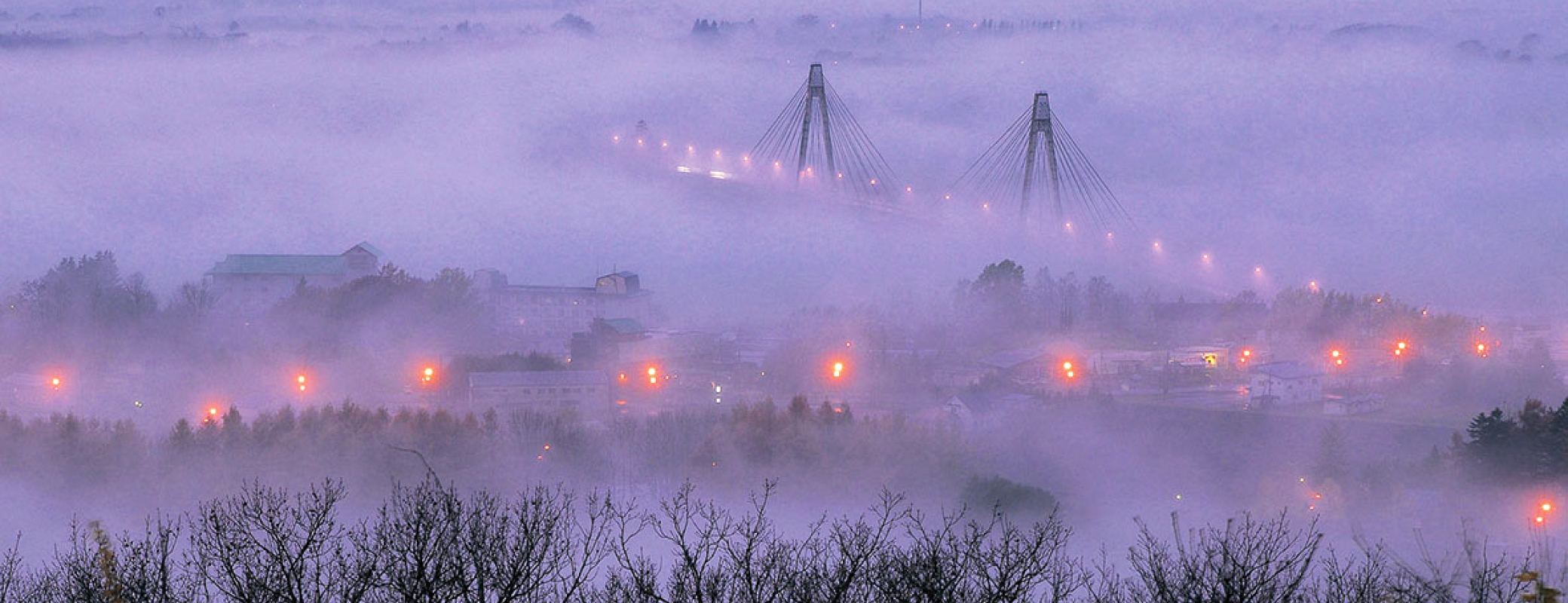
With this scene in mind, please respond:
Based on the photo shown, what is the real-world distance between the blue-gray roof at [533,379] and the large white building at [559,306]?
587 centimetres

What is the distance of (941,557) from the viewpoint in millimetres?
7578

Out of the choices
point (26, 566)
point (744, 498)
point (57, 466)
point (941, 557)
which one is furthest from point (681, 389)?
point (941, 557)

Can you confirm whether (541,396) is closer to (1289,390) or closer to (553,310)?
(553,310)

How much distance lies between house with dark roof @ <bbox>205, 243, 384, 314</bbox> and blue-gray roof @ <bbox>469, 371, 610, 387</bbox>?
9.70m

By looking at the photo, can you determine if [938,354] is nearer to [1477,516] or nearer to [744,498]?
[744,498]

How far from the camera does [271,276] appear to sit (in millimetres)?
28781

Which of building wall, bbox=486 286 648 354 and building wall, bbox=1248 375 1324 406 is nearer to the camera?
building wall, bbox=1248 375 1324 406

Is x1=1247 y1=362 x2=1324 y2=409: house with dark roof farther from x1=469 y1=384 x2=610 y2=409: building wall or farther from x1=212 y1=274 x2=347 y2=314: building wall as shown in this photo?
x1=212 y1=274 x2=347 y2=314: building wall

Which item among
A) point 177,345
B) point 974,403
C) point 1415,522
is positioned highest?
point 177,345

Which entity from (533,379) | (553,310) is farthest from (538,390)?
(553,310)

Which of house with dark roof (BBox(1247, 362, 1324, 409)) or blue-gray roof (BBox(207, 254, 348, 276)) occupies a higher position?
blue-gray roof (BBox(207, 254, 348, 276))

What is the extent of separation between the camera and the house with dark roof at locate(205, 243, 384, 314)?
28.4 m

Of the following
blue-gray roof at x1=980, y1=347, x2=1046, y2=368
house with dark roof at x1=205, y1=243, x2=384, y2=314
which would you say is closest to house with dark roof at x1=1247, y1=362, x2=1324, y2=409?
blue-gray roof at x1=980, y1=347, x2=1046, y2=368

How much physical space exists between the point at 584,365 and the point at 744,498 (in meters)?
7.57
